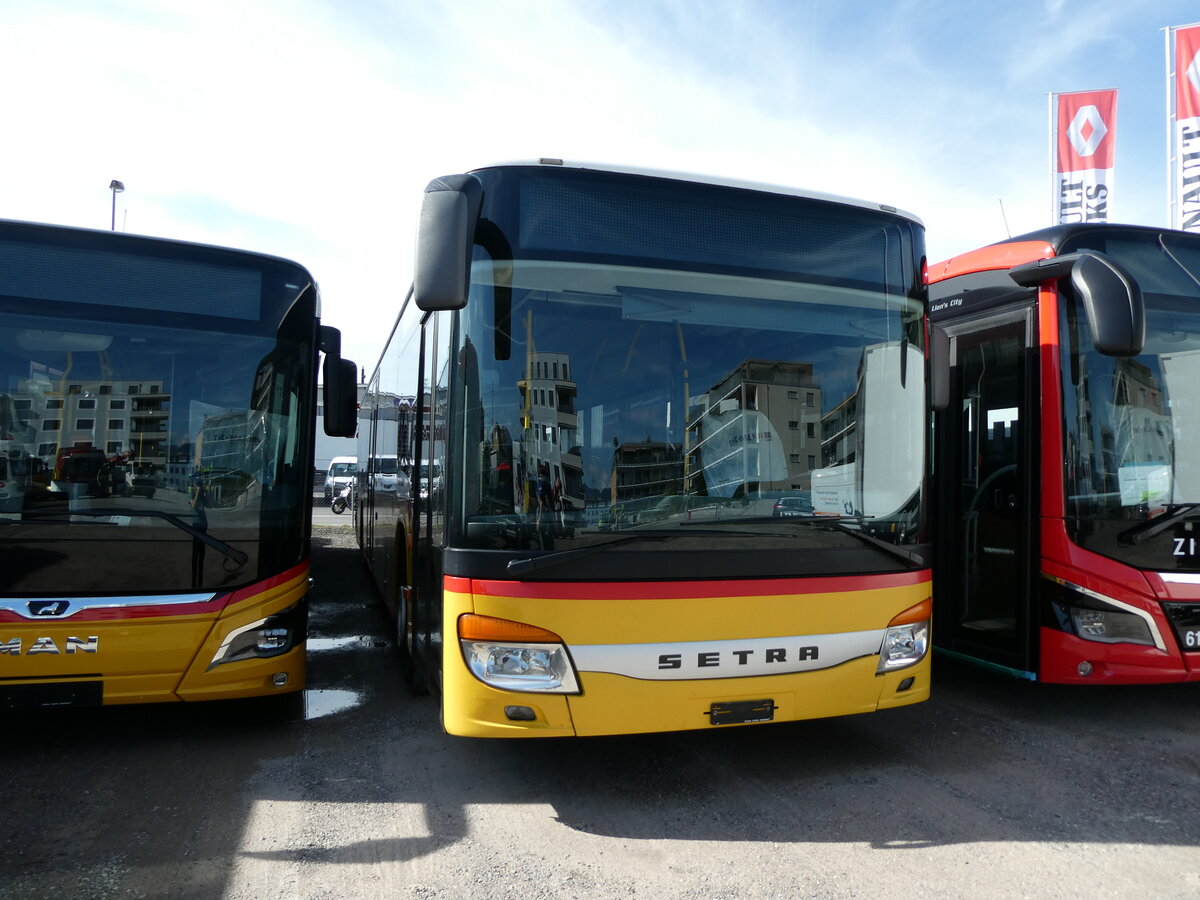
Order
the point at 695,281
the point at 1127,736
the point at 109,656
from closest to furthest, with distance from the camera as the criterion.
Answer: the point at 695,281
the point at 109,656
the point at 1127,736

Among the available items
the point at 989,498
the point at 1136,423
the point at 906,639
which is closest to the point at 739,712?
the point at 906,639

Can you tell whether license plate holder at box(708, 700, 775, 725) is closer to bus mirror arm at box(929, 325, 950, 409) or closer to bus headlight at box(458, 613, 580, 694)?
bus headlight at box(458, 613, 580, 694)

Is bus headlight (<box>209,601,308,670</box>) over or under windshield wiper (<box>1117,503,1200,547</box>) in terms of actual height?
under

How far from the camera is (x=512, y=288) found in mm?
3684

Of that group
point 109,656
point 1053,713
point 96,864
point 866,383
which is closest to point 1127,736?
point 1053,713

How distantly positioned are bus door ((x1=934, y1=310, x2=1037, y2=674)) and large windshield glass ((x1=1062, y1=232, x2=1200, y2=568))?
0.92ft

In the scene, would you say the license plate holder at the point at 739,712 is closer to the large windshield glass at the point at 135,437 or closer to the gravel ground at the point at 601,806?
the gravel ground at the point at 601,806

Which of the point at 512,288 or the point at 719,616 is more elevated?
the point at 512,288

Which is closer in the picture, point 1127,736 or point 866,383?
point 866,383

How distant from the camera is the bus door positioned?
17.5 ft

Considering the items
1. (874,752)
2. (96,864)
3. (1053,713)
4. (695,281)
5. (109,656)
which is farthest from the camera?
(1053,713)

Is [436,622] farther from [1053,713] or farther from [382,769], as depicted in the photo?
[1053,713]

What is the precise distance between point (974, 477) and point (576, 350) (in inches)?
141

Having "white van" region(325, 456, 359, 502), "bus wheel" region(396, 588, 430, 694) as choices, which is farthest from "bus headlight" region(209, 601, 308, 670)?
"white van" region(325, 456, 359, 502)
